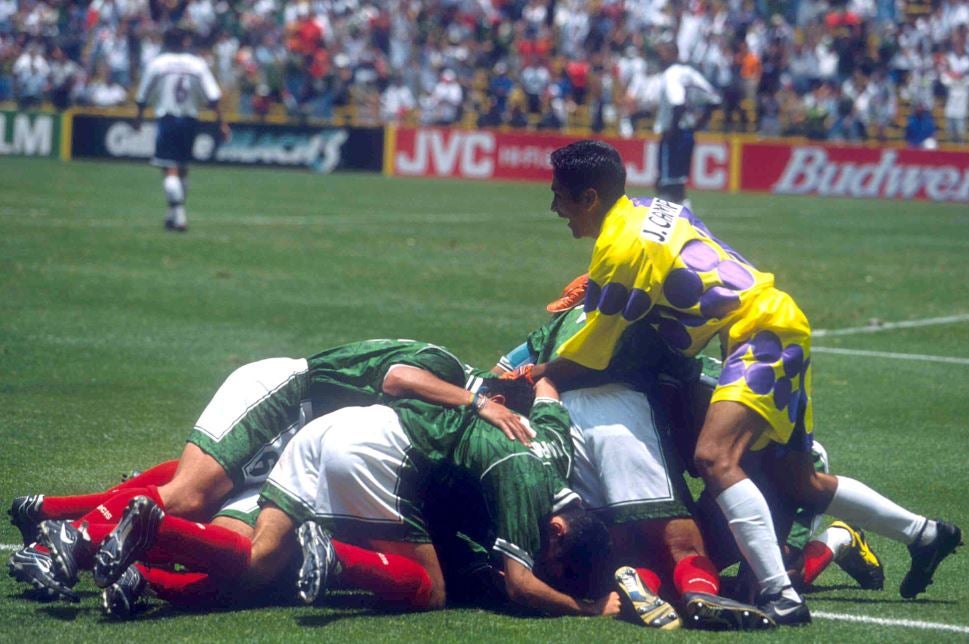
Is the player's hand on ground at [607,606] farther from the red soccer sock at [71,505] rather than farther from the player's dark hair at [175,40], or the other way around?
the player's dark hair at [175,40]

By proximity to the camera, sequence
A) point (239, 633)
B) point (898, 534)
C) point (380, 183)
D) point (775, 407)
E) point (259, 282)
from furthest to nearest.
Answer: point (380, 183), point (259, 282), point (898, 534), point (775, 407), point (239, 633)

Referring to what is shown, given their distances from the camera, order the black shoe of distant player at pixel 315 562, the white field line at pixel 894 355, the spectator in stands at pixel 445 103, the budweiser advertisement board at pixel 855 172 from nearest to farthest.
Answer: the black shoe of distant player at pixel 315 562 < the white field line at pixel 894 355 < the budweiser advertisement board at pixel 855 172 < the spectator in stands at pixel 445 103

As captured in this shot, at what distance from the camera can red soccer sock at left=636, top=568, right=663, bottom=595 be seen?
574cm

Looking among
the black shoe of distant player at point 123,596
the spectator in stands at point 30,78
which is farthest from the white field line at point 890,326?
the spectator in stands at point 30,78

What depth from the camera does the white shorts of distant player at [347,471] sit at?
5688 millimetres

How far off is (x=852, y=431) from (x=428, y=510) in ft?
13.4

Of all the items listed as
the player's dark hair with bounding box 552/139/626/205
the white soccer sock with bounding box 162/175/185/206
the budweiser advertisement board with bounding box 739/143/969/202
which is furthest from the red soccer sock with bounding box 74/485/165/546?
the budweiser advertisement board with bounding box 739/143/969/202

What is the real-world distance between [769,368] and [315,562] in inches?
69.0

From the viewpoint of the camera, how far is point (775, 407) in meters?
5.71

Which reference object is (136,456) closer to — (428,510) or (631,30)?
(428,510)

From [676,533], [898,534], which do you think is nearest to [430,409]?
[676,533]

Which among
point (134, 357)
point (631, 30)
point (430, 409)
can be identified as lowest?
point (134, 357)

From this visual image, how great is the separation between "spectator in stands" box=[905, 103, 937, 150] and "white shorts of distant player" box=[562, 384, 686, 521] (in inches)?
996

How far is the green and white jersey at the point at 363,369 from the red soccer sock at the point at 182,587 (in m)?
0.91
